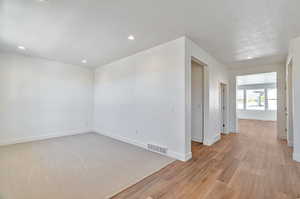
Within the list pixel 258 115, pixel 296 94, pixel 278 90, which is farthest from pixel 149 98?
pixel 258 115

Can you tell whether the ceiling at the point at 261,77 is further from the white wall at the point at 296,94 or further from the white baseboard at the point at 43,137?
the white baseboard at the point at 43,137

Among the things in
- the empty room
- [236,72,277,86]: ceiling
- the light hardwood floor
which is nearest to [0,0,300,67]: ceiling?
the empty room

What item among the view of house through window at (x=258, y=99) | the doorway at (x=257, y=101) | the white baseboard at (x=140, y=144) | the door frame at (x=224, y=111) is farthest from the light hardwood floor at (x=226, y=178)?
the view of house through window at (x=258, y=99)

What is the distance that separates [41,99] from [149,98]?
4083 millimetres

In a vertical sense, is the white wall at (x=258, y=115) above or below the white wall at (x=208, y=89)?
below

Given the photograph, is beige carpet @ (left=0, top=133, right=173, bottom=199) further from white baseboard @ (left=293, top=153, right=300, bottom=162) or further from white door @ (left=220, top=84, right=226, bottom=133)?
white door @ (left=220, top=84, right=226, bottom=133)

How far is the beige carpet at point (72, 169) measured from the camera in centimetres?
191

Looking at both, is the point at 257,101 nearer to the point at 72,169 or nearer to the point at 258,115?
the point at 258,115

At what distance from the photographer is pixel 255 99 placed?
33.5 feet

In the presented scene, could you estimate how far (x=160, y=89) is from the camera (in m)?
3.49

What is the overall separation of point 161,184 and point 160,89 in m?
2.14

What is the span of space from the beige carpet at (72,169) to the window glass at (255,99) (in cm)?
1055

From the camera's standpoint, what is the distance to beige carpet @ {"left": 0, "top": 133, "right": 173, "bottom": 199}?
1912mm

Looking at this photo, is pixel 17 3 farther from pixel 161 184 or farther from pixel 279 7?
pixel 279 7
